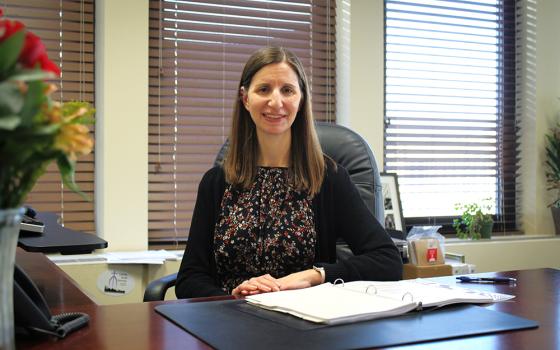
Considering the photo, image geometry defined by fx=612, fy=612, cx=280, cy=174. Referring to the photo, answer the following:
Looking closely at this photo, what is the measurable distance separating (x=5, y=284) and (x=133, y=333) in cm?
44

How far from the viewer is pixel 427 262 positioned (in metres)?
3.02

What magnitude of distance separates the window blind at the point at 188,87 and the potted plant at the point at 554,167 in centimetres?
192

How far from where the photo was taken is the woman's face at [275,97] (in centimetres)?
187

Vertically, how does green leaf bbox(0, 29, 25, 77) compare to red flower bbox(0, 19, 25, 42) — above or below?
below

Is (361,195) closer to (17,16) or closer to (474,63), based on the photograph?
(17,16)

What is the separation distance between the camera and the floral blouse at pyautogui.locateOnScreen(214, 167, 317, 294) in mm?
1812

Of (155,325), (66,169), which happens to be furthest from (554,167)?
(66,169)

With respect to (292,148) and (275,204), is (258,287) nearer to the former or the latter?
(275,204)

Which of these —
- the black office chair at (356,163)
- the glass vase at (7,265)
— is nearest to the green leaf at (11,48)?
the glass vase at (7,265)


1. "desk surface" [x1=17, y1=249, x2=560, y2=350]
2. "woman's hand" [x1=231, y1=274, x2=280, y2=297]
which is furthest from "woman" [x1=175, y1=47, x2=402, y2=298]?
"desk surface" [x1=17, y1=249, x2=560, y2=350]

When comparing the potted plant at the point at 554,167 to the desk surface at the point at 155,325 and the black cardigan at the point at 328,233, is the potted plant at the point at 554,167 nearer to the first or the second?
the black cardigan at the point at 328,233

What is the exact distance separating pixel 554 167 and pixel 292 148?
2545 mm

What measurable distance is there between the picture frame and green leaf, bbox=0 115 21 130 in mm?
2940

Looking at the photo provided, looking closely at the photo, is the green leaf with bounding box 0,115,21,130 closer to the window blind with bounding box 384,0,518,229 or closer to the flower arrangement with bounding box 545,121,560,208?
the window blind with bounding box 384,0,518,229
